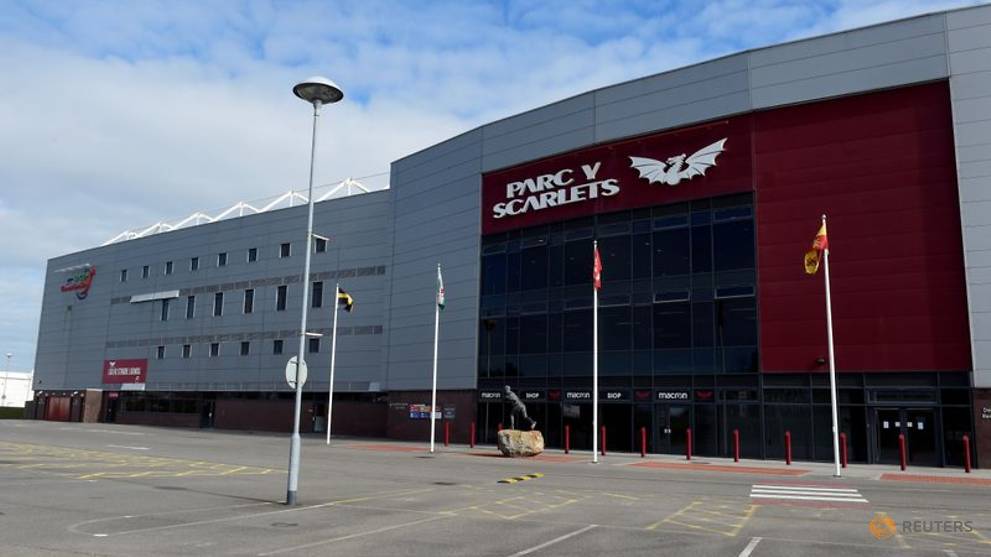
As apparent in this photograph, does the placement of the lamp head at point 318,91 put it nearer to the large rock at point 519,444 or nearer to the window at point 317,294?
the large rock at point 519,444

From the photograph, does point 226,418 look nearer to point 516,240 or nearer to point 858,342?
point 516,240

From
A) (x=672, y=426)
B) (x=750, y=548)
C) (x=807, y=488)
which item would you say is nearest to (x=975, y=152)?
(x=672, y=426)

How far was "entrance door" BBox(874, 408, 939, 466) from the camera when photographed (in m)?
30.1

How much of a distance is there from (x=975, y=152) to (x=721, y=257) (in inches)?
408

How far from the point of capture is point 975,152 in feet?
99.3

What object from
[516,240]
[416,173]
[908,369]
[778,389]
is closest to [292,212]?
[416,173]

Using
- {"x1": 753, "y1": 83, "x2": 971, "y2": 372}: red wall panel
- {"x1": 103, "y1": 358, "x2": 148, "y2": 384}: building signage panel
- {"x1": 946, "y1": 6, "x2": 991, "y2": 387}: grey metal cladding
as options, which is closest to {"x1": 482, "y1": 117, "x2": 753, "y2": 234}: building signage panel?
{"x1": 753, "y1": 83, "x2": 971, "y2": 372}: red wall panel

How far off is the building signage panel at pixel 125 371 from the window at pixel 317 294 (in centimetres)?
2184

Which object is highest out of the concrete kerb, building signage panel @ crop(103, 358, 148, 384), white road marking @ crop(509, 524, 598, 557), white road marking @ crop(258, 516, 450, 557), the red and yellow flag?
the red and yellow flag

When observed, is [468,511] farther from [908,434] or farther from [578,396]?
[578,396]

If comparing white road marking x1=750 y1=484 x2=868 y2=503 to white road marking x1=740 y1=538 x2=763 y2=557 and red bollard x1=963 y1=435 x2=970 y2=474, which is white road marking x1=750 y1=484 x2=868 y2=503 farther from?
red bollard x1=963 y1=435 x2=970 y2=474

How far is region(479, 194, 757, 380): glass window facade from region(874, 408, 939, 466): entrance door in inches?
216

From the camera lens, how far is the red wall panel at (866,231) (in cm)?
3055

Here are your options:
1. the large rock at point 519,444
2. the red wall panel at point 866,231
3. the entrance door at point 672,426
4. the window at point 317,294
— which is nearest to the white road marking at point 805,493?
the red wall panel at point 866,231
